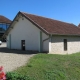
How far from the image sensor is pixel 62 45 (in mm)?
23703

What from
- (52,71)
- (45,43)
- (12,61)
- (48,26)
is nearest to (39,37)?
(45,43)

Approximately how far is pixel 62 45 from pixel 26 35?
477cm

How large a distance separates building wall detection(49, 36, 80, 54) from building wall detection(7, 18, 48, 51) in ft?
5.84

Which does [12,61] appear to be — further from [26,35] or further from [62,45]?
[62,45]

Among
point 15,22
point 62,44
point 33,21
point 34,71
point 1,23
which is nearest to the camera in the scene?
point 34,71

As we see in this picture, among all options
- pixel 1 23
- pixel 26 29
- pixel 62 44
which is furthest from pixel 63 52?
pixel 1 23

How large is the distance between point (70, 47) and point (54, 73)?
44.7 feet

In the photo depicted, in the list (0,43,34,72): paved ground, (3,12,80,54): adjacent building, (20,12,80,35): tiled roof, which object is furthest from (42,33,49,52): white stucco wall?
(0,43,34,72): paved ground

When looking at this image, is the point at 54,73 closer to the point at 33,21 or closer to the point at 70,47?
the point at 33,21

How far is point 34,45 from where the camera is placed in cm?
2270

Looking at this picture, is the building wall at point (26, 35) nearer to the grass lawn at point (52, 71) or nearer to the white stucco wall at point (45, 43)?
the white stucco wall at point (45, 43)

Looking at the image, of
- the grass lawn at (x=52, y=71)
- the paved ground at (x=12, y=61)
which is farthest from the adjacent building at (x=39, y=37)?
the grass lawn at (x=52, y=71)

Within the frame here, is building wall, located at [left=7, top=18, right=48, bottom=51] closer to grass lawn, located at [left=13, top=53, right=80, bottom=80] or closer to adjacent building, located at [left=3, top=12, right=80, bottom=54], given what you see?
adjacent building, located at [left=3, top=12, right=80, bottom=54]

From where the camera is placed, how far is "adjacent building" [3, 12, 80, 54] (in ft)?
70.7
